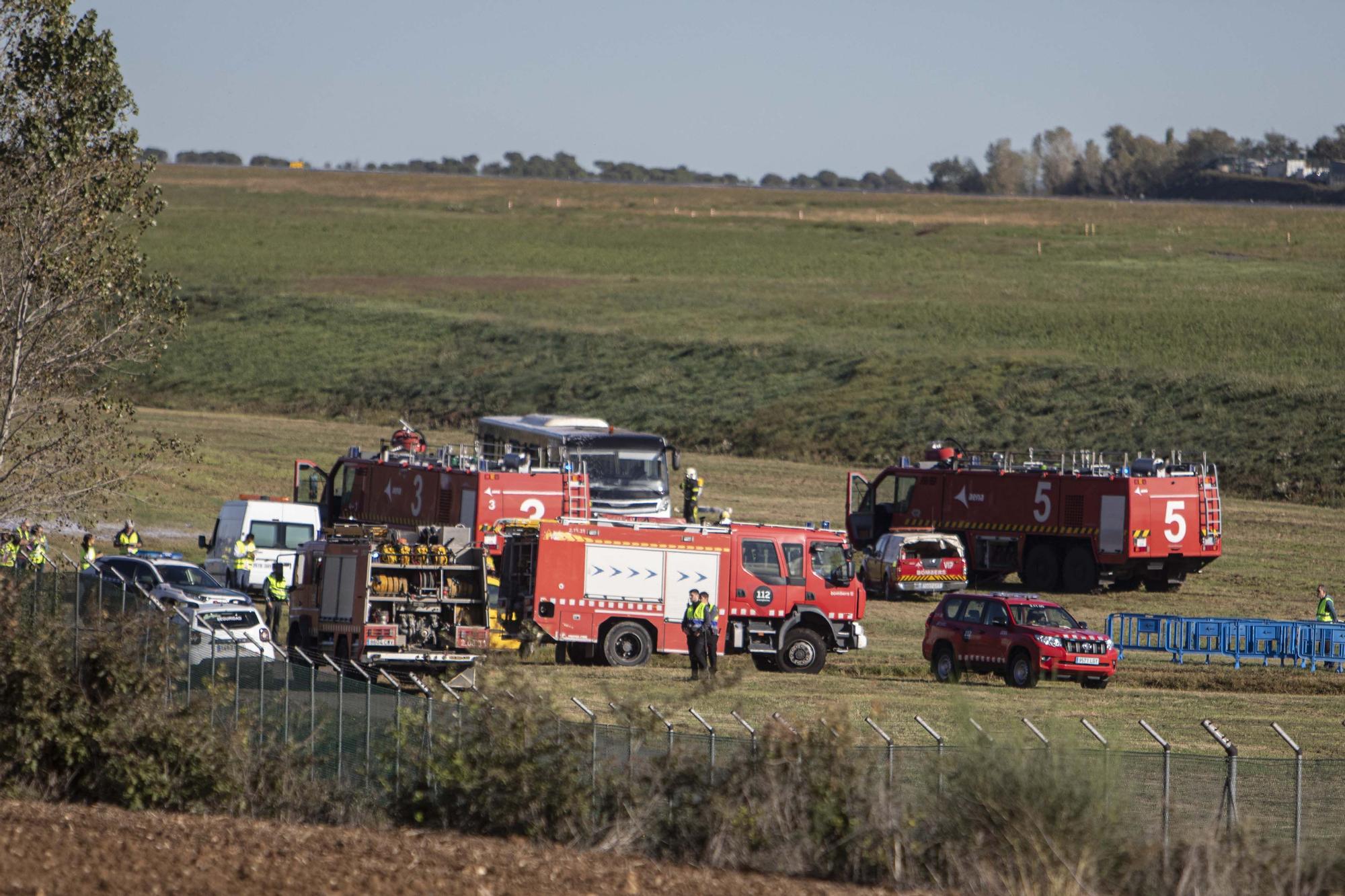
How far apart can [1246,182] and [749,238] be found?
5680 centimetres

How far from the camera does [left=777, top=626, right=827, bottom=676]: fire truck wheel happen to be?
2734 cm

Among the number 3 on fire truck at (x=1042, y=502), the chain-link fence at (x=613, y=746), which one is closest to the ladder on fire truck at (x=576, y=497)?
the number 3 on fire truck at (x=1042, y=502)

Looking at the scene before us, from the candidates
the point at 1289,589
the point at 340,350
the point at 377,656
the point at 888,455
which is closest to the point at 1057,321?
the point at 888,455

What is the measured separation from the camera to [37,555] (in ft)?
86.4

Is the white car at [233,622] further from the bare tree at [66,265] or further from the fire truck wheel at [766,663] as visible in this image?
the fire truck wheel at [766,663]

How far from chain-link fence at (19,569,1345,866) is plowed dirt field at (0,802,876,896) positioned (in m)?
0.96

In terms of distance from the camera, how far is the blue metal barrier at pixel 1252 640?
28.7 m

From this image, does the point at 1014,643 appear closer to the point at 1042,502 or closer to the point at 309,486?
the point at 1042,502

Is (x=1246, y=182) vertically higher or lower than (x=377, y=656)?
higher

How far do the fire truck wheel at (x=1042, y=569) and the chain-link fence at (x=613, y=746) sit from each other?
21.7 metres

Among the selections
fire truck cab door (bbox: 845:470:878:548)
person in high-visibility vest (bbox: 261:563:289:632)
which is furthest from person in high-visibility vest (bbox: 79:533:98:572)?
fire truck cab door (bbox: 845:470:878:548)

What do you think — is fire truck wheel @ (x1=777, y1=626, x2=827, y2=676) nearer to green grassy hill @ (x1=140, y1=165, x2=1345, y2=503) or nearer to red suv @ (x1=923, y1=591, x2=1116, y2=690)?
red suv @ (x1=923, y1=591, x2=1116, y2=690)

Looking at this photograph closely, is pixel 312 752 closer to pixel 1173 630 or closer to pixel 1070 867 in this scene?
pixel 1070 867

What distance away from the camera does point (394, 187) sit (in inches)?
5822
